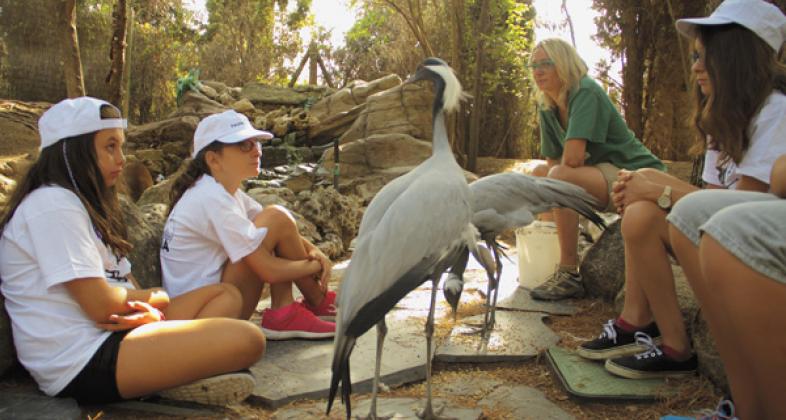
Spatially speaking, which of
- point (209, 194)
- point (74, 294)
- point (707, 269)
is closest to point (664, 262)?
point (707, 269)

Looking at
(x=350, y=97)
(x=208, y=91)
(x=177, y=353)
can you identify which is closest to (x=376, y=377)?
(x=177, y=353)

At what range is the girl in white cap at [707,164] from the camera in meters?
2.25

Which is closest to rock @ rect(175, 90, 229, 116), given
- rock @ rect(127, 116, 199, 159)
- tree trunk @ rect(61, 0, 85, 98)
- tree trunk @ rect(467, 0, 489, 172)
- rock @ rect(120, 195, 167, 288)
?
rock @ rect(127, 116, 199, 159)

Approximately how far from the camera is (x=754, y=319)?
1.76 meters

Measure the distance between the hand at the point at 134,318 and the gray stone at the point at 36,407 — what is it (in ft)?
1.01

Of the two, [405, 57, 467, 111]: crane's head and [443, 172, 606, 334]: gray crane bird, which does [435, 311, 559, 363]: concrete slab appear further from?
[405, 57, 467, 111]: crane's head

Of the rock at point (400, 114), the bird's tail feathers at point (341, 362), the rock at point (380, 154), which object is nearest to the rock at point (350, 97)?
the rock at point (400, 114)

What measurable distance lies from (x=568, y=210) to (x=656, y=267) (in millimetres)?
1449

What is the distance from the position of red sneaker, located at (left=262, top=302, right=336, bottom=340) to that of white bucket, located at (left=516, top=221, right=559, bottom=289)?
1707 millimetres

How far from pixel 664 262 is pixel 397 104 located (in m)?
9.67

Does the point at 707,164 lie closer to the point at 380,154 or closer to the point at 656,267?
the point at 656,267

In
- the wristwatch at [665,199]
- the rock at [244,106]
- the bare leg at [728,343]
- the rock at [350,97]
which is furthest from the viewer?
the rock at [244,106]

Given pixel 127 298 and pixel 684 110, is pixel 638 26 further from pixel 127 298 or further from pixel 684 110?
pixel 127 298

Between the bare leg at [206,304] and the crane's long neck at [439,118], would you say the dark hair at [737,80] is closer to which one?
the crane's long neck at [439,118]
